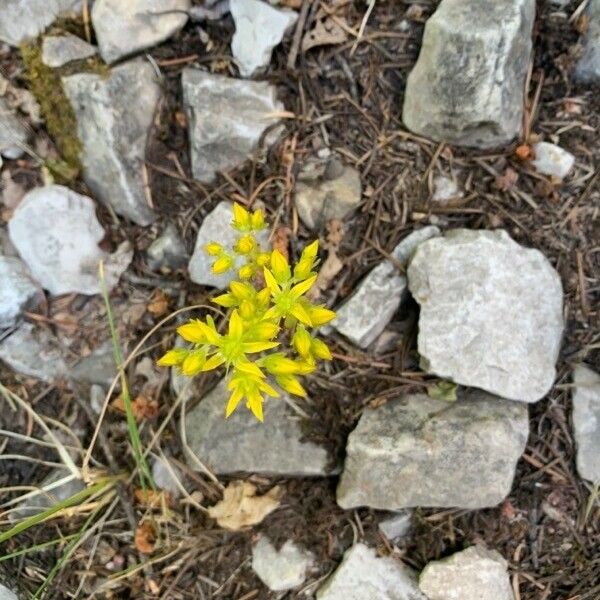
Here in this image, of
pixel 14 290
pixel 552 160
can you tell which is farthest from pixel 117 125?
pixel 552 160

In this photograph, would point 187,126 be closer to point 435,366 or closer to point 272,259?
point 272,259

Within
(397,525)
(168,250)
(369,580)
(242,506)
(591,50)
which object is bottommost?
(369,580)

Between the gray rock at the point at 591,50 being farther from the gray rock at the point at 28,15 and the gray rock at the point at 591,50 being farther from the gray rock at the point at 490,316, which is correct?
the gray rock at the point at 28,15

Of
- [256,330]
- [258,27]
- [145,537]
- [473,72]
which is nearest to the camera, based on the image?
[256,330]

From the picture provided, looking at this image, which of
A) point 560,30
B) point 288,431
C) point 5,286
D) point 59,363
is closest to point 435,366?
point 288,431

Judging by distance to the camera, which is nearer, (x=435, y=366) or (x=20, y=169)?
(x=435, y=366)

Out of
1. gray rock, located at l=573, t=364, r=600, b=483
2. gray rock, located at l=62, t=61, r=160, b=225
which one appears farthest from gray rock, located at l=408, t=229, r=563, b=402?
gray rock, located at l=62, t=61, r=160, b=225

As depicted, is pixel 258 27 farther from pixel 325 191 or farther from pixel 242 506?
pixel 242 506

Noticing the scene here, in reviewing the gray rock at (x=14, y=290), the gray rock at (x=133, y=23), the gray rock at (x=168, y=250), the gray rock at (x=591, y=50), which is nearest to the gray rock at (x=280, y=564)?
the gray rock at (x=168, y=250)
